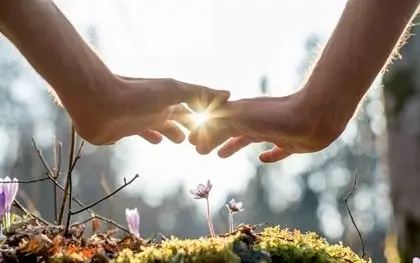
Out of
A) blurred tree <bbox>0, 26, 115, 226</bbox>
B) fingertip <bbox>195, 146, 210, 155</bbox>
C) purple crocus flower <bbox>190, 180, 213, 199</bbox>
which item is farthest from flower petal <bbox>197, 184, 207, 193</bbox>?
blurred tree <bbox>0, 26, 115, 226</bbox>

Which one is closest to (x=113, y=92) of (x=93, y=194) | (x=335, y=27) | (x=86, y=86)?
(x=86, y=86)

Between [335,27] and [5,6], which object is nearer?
[5,6]

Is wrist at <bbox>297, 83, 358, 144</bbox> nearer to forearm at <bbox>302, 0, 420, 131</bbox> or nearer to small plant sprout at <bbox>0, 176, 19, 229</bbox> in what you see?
forearm at <bbox>302, 0, 420, 131</bbox>

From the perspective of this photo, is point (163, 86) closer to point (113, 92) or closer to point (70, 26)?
point (113, 92)

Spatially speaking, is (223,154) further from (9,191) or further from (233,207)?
(9,191)

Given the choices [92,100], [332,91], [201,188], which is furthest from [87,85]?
[332,91]

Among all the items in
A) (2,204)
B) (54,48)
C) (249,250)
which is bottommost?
(249,250)
